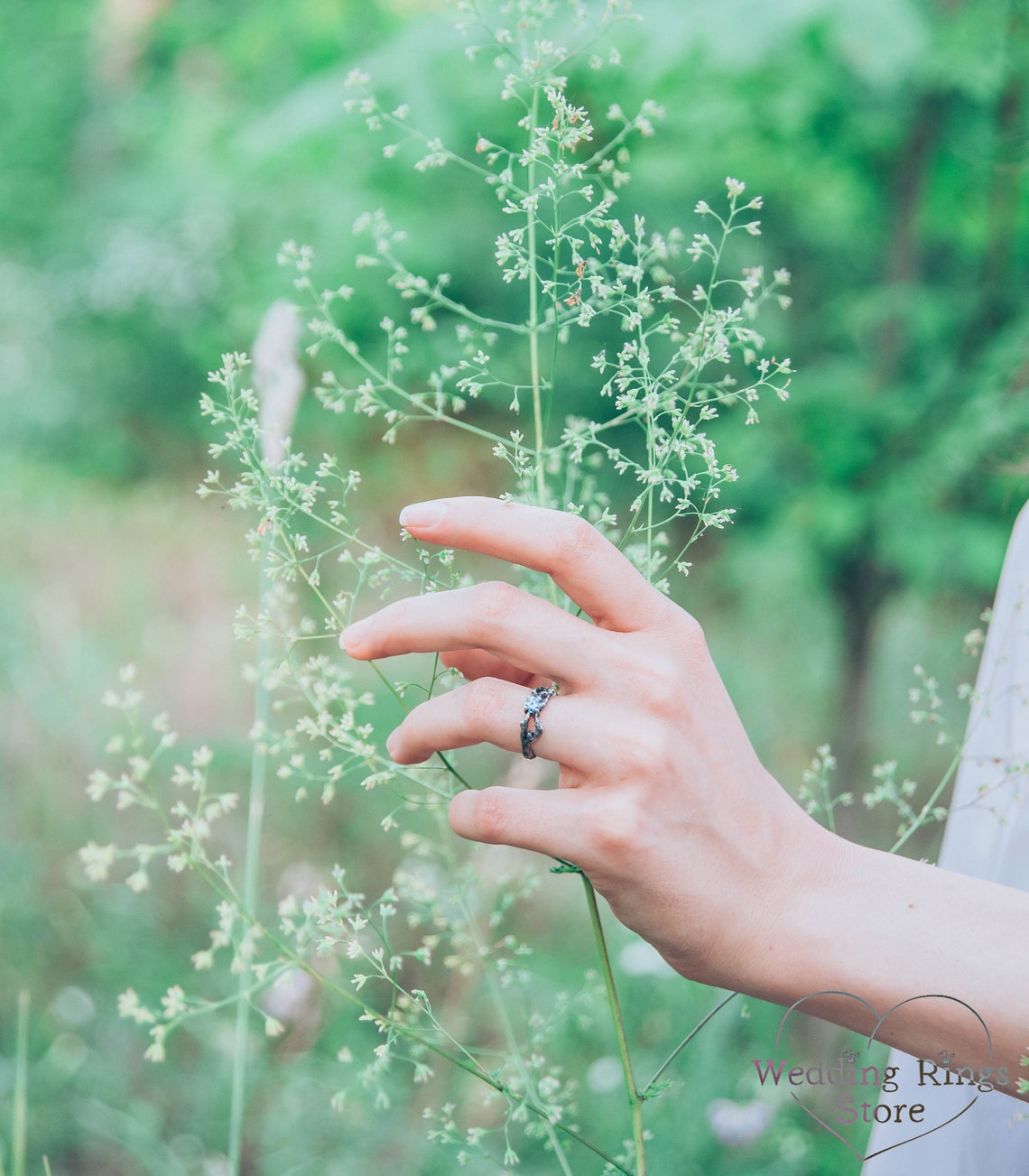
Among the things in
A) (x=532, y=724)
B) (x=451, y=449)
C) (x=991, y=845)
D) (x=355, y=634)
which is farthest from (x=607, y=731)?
(x=451, y=449)

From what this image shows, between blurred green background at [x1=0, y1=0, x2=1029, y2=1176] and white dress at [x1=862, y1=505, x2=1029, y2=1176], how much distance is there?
1.56 ft

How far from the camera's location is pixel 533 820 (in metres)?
0.69

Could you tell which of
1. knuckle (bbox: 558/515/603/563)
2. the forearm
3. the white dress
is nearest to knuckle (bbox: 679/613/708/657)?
knuckle (bbox: 558/515/603/563)

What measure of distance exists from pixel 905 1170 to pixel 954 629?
1755mm

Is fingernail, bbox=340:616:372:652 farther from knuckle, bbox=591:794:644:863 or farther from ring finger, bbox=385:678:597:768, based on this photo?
knuckle, bbox=591:794:644:863

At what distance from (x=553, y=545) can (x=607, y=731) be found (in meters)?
0.15

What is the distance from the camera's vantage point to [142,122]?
11.1 feet

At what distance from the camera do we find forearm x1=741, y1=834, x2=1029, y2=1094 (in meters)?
0.72

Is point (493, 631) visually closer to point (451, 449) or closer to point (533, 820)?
point (533, 820)

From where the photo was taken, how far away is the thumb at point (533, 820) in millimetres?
683

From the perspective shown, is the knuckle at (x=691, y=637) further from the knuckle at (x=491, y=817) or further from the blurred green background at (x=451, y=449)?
the blurred green background at (x=451, y=449)

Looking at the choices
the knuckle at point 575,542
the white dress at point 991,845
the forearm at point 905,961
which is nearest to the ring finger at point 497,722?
the knuckle at point 575,542

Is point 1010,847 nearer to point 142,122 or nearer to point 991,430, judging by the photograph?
point 991,430

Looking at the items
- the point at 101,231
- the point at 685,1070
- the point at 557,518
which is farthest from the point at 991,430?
the point at 101,231
